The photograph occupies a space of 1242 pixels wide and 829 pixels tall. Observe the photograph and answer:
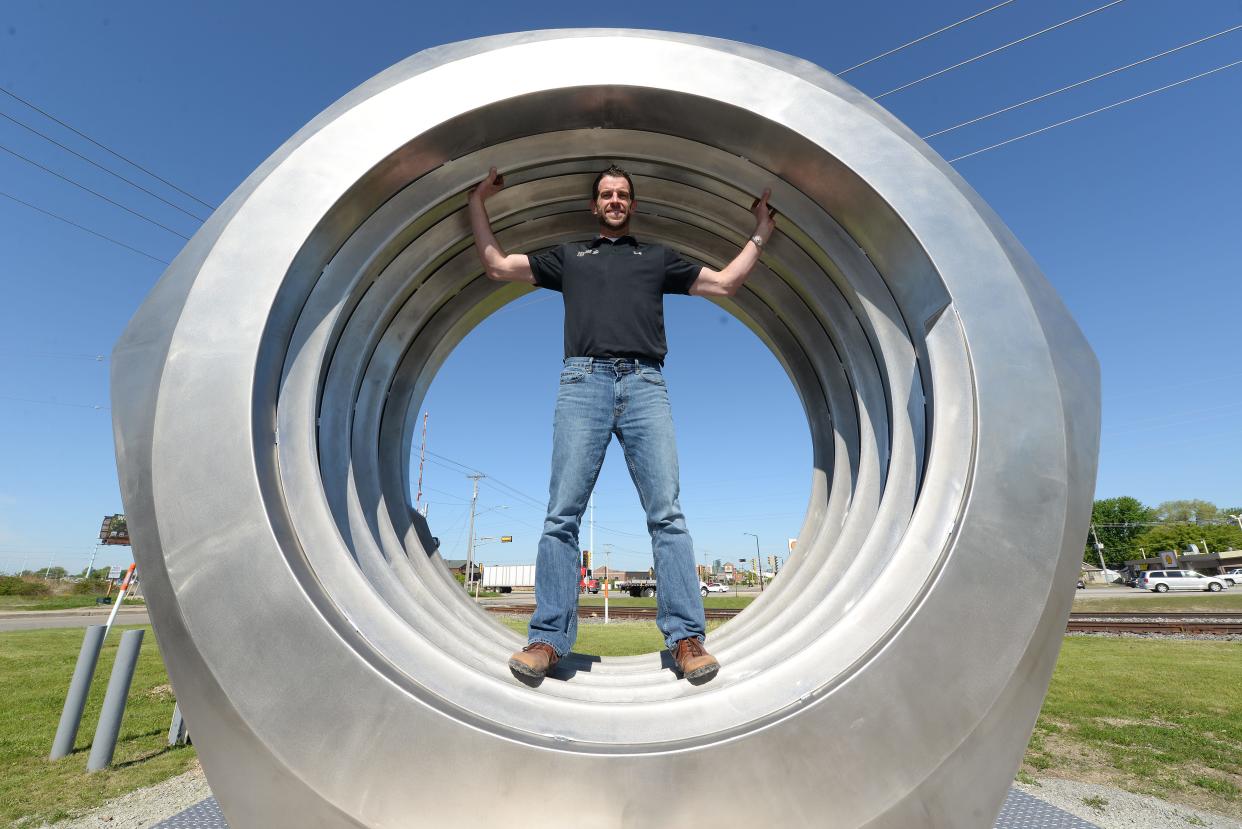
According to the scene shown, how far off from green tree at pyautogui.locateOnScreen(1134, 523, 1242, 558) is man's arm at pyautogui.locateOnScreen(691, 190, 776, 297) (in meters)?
104

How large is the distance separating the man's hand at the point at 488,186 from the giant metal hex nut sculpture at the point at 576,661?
65 millimetres

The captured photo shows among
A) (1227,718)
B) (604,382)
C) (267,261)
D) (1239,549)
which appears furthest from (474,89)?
(1239,549)

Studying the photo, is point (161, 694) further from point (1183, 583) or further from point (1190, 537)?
point (1190, 537)

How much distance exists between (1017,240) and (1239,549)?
341 ft

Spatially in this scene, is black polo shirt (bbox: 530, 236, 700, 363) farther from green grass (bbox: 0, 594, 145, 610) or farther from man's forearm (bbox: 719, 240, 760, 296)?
green grass (bbox: 0, 594, 145, 610)

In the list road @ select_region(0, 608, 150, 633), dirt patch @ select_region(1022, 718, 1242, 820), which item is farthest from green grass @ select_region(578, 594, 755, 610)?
dirt patch @ select_region(1022, 718, 1242, 820)

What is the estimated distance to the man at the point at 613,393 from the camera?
2.77 meters

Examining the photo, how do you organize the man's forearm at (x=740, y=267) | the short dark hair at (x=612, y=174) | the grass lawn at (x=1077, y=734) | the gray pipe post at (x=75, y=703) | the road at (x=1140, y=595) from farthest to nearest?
the road at (x=1140, y=595), the gray pipe post at (x=75, y=703), the grass lawn at (x=1077, y=734), the short dark hair at (x=612, y=174), the man's forearm at (x=740, y=267)

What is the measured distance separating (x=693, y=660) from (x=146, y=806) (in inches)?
163

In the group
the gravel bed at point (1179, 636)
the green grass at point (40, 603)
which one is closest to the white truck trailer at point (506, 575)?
the green grass at point (40, 603)

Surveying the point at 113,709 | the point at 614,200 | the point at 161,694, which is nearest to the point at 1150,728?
the point at 614,200

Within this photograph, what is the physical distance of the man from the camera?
9.10 ft

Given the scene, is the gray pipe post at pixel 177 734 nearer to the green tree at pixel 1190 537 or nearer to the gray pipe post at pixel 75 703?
the gray pipe post at pixel 75 703

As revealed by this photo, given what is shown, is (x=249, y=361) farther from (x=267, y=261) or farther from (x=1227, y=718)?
(x=1227, y=718)
